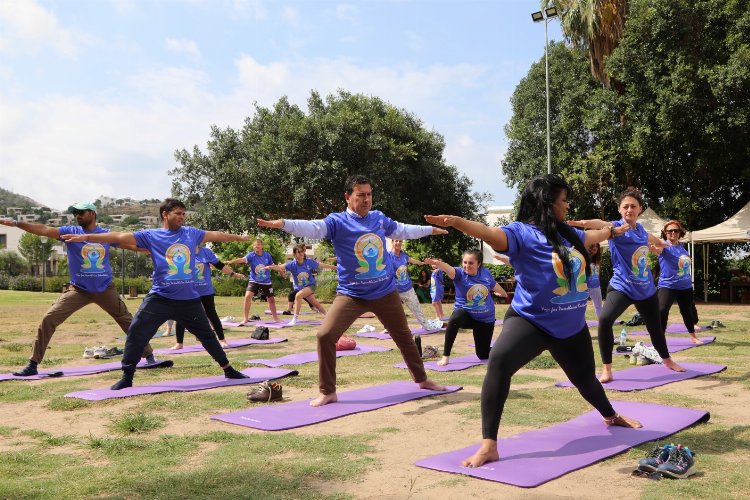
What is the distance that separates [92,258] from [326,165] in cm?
1786

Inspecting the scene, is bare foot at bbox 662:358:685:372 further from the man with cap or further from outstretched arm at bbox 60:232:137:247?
the man with cap

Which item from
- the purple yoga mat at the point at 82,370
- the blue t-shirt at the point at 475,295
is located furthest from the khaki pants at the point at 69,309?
the blue t-shirt at the point at 475,295

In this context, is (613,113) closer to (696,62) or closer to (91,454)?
(696,62)

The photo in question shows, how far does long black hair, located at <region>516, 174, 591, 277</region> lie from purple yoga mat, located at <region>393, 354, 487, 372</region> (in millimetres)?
4508

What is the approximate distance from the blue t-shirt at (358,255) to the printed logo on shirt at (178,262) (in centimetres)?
213

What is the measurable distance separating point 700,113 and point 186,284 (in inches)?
805

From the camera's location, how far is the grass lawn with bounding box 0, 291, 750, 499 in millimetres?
4426

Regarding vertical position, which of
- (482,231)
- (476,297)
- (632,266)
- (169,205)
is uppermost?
(169,205)

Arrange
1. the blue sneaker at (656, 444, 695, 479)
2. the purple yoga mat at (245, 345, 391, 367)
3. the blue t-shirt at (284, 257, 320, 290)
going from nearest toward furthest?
the blue sneaker at (656, 444, 695, 479) < the purple yoga mat at (245, 345, 391, 367) < the blue t-shirt at (284, 257, 320, 290)

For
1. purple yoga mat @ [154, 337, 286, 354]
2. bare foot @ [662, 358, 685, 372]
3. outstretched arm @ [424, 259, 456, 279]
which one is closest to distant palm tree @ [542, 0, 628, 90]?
purple yoga mat @ [154, 337, 286, 354]

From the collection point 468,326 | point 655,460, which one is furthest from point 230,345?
point 655,460

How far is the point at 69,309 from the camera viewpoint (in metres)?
9.21

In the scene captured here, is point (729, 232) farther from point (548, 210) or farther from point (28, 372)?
point (28, 372)

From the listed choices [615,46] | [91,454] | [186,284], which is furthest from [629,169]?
[91,454]
